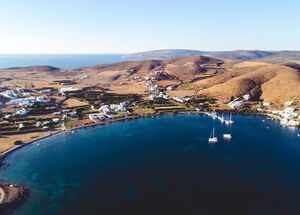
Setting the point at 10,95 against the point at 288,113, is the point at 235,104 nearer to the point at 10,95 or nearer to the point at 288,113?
the point at 288,113

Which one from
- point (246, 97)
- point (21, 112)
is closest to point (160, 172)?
point (21, 112)

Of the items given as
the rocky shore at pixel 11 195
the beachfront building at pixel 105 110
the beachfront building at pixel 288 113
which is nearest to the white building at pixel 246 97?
the beachfront building at pixel 288 113

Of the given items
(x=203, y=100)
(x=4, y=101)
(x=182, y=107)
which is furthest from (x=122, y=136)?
(x=4, y=101)

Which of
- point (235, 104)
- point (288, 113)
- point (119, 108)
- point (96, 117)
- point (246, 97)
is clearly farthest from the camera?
point (246, 97)

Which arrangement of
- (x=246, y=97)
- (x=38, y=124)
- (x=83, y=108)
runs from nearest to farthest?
1. (x=38, y=124)
2. (x=83, y=108)
3. (x=246, y=97)

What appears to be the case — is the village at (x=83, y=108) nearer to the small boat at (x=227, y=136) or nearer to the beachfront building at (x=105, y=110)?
the beachfront building at (x=105, y=110)

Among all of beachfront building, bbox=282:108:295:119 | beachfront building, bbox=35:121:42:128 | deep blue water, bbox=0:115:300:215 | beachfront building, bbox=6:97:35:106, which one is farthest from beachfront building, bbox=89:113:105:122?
beachfront building, bbox=282:108:295:119

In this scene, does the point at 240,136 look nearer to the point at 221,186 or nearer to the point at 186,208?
the point at 221,186

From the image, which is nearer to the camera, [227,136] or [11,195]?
[11,195]

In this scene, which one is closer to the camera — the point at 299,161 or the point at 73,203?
the point at 73,203
